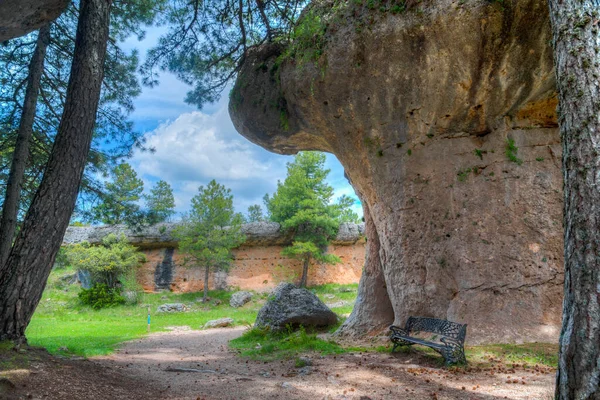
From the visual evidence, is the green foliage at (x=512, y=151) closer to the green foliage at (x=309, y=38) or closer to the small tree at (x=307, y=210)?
the green foliage at (x=309, y=38)

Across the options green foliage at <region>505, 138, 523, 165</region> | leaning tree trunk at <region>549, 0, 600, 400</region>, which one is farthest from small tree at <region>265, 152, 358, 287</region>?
leaning tree trunk at <region>549, 0, 600, 400</region>

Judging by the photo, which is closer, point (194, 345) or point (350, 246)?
point (194, 345)

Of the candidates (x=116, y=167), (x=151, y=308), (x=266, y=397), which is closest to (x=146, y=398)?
(x=266, y=397)

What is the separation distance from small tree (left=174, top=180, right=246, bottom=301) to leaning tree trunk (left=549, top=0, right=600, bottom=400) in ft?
66.7

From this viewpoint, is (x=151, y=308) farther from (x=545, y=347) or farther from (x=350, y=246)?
(x=545, y=347)

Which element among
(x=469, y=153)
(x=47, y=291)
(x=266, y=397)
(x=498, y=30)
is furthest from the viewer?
(x=47, y=291)

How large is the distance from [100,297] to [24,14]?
18.1 meters

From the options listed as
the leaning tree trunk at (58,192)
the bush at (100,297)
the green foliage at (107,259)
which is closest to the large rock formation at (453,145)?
the leaning tree trunk at (58,192)

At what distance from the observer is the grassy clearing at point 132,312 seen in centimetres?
1413

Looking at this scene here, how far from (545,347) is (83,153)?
7923 mm

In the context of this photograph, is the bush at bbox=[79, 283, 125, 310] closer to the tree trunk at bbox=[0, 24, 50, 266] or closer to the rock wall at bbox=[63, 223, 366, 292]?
the rock wall at bbox=[63, 223, 366, 292]

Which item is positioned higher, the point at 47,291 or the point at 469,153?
the point at 469,153

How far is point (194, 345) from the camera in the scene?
10.2 m

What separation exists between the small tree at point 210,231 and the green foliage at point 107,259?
2911 mm
